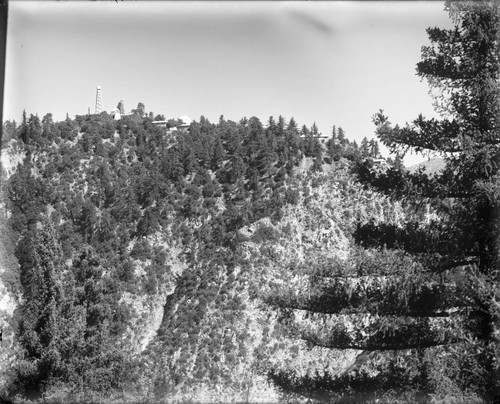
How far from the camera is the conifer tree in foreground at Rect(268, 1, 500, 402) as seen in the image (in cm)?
592

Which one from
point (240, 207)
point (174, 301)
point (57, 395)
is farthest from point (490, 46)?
point (240, 207)

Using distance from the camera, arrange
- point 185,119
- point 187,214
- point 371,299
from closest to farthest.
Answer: point 371,299 < point 187,214 < point 185,119

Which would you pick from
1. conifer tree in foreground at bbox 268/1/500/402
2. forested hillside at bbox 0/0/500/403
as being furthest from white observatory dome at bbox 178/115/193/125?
conifer tree in foreground at bbox 268/1/500/402

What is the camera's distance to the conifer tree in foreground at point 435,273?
5.92m

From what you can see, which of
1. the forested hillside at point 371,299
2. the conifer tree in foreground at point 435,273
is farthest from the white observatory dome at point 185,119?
the conifer tree in foreground at point 435,273

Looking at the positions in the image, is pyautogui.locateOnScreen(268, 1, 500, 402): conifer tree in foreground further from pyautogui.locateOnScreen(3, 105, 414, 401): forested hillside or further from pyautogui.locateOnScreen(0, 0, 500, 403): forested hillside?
pyautogui.locateOnScreen(3, 105, 414, 401): forested hillside

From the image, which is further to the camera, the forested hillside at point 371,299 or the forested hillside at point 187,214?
the forested hillside at point 187,214

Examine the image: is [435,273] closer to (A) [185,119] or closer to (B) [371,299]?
(B) [371,299]

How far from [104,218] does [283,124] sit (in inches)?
758

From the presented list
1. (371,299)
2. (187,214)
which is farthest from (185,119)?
(371,299)

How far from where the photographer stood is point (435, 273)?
21.0 feet

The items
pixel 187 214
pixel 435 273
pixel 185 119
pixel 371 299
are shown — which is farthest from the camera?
pixel 185 119

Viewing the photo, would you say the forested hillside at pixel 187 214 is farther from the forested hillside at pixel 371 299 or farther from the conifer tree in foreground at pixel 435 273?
the conifer tree in foreground at pixel 435 273

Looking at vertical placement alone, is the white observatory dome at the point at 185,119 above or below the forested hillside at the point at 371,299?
above
